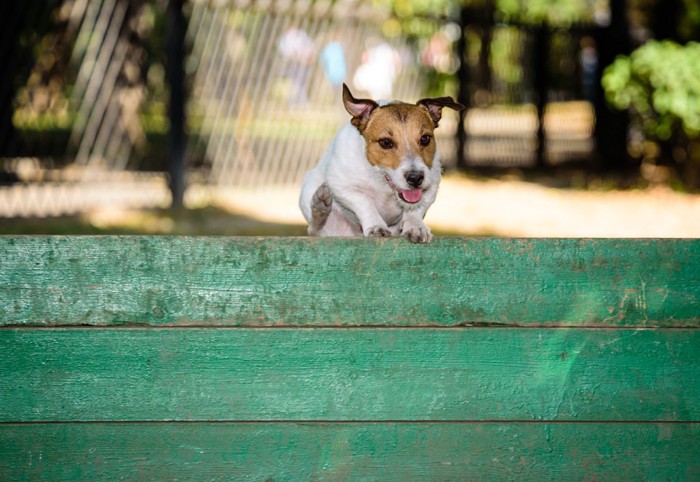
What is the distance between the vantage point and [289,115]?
10.7 metres

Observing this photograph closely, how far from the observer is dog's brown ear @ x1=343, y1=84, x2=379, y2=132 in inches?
145

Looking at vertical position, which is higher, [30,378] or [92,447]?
[30,378]

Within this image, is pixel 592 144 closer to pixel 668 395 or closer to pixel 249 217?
pixel 249 217

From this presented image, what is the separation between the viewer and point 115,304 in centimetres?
235

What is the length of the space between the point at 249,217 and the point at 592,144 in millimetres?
8061

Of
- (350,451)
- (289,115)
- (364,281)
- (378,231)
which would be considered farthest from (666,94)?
(350,451)

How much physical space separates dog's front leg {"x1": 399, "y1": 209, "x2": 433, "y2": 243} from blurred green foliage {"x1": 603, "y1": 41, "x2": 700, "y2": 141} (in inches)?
308

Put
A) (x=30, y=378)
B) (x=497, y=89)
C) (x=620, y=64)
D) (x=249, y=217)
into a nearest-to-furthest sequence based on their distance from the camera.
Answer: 1. (x=30, y=378)
2. (x=249, y=217)
3. (x=620, y=64)
4. (x=497, y=89)

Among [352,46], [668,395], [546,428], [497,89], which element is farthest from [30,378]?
[497,89]

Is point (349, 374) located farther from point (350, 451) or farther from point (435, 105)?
point (435, 105)

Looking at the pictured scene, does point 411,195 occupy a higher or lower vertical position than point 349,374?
higher

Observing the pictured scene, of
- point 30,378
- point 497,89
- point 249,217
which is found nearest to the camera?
point 30,378

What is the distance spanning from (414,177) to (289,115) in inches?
294

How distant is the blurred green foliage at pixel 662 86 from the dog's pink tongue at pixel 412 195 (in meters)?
7.78
